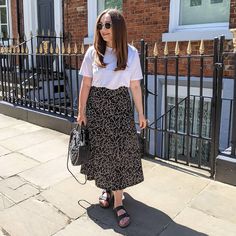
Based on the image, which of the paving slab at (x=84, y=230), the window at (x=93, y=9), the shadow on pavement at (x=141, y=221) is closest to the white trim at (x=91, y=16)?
the window at (x=93, y=9)

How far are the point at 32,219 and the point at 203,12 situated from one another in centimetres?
464

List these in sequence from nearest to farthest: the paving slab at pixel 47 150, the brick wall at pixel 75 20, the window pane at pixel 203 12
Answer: the paving slab at pixel 47 150, the window pane at pixel 203 12, the brick wall at pixel 75 20

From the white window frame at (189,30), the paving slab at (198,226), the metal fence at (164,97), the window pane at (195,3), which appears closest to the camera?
the paving slab at (198,226)

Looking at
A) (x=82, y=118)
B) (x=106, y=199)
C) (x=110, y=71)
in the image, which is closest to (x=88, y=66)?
(x=110, y=71)

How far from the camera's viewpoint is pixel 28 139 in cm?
488

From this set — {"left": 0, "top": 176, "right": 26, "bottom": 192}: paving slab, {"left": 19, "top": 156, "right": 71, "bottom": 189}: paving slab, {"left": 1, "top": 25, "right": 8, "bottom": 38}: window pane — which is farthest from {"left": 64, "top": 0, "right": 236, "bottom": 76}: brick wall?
{"left": 1, "top": 25, "right": 8, "bottom": 38}: window pane

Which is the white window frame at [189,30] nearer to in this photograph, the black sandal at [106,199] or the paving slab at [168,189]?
the paving slab at [168,189]

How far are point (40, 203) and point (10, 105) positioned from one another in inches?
151

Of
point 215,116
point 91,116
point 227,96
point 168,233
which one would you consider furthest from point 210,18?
point 168,233

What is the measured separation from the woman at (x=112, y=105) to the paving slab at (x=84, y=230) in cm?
15

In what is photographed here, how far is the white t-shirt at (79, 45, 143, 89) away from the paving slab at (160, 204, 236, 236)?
120 centimetres

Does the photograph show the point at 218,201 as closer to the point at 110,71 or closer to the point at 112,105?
the point at 112,105

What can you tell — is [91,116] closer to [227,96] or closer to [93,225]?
[93,225]

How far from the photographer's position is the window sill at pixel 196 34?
16.9 feet
